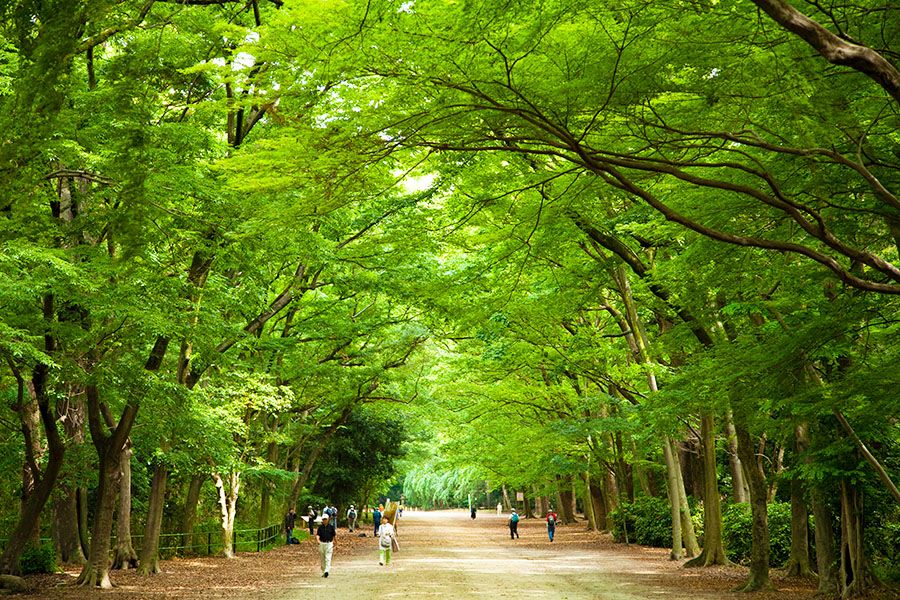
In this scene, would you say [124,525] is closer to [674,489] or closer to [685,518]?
[674,489]

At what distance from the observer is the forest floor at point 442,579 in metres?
14.6

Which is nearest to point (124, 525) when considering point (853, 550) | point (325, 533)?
point (325, 533)

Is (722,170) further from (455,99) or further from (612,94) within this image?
(455,99)

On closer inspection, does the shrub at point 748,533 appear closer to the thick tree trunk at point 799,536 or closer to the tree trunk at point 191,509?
the thick tree trunk at point 799,536

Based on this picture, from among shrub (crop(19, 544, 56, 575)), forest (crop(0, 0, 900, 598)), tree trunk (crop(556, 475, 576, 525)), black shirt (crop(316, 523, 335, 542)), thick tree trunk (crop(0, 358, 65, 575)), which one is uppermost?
forest (crop(0, 0, 900, 598))

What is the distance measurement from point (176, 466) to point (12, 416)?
13.1ft

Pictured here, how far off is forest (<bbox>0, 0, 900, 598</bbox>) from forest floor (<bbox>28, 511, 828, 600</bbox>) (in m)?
0.95

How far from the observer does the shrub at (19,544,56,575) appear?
1845 cm

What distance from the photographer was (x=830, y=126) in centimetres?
714

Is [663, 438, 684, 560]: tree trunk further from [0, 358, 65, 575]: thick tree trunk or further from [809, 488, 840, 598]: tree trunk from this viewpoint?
[0, 358, 65, 575]: thick tree trunk

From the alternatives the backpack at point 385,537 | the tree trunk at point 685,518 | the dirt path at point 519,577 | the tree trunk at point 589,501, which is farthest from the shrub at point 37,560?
the tree trunk at point 589,501

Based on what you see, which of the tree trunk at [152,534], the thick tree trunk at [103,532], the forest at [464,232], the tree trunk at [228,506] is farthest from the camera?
the tree trunk at [228,506]

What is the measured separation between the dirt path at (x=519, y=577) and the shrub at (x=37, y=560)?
A: 6343 mm

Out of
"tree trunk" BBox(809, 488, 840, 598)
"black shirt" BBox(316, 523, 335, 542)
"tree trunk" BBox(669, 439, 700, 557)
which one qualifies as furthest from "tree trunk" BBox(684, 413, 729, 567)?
"black shirt" BBox(316, 523, 335, 542)
